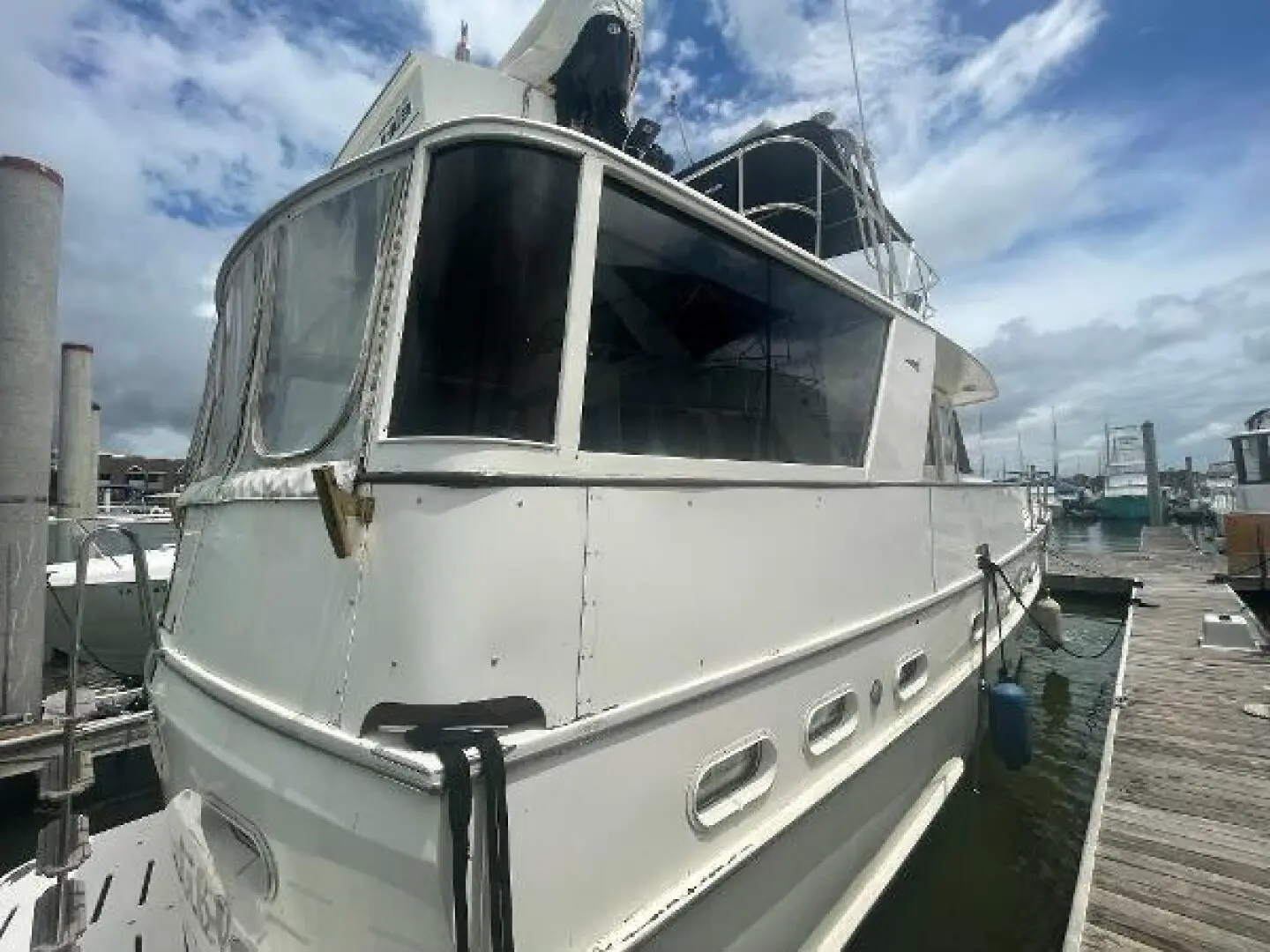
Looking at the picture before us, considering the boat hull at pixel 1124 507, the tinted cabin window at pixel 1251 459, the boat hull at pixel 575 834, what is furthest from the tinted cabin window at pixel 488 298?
the boat hull at pixel 1124 507

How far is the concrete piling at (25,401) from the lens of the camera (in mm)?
6031

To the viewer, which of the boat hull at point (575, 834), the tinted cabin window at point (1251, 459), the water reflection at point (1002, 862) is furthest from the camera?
the tinted cabin window at point (1251, 459)

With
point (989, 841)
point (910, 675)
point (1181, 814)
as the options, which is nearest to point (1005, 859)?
point (989, 841)

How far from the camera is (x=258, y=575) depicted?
2320 millimetres

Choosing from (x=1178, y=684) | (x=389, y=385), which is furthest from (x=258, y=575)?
(x=1178, y=684)

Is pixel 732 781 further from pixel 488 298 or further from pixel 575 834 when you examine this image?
pixel 488 298

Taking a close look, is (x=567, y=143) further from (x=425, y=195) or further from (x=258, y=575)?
(x=258, y=575)

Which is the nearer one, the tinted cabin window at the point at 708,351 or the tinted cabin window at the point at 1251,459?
the tinted cabin window at the point at 708,351

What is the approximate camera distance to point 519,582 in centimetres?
185

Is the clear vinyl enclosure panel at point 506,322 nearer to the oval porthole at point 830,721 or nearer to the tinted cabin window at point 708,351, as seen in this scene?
the tinted cabin window at point 708,351

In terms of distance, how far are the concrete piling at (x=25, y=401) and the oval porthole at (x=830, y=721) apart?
688 centimetres

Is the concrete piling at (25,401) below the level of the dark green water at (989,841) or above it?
above

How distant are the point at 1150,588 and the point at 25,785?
17649 mm

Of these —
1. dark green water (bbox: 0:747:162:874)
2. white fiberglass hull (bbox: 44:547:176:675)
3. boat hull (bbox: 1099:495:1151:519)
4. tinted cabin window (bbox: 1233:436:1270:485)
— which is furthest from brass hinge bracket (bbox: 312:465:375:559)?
boat hull (bbox: 1099:495:1151:519)
